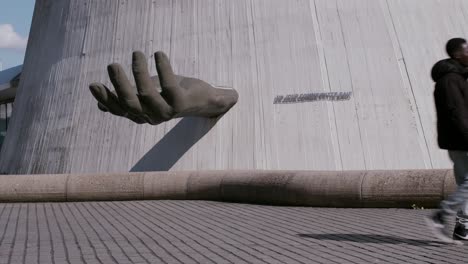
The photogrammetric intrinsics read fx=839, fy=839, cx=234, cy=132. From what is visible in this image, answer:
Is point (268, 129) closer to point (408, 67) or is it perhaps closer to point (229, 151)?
point (229, 151)

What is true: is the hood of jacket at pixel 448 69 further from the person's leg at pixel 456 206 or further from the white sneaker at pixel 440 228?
the white sneaker at pixel 440 228

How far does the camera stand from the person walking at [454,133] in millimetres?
7395

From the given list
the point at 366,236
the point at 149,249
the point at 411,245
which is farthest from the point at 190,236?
the point at 411,245

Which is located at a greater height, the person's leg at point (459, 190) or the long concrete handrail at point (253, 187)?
the long concrete handrail at point (253, 187)

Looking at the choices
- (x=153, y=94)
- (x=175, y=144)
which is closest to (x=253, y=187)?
(x=153, y=94)

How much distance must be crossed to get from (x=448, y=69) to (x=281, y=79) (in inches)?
289

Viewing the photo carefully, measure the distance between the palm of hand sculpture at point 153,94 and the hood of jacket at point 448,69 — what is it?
18.0 feet

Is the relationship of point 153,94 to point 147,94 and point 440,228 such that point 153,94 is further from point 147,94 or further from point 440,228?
point 440,228

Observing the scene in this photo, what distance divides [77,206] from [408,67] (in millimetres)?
6035

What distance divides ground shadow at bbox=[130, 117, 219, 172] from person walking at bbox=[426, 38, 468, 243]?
8.00 meters

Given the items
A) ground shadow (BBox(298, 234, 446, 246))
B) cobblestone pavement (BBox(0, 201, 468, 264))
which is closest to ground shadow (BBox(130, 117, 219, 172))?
cobblestone pavement (BBox(0, 201, 468, 264))

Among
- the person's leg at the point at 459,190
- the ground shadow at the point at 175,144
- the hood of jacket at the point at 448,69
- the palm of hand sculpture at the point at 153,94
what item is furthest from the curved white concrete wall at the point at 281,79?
the person's leg at the point at 459,190

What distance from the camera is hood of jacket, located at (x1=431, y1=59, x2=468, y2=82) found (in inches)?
302

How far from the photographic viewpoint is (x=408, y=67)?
1437cm
